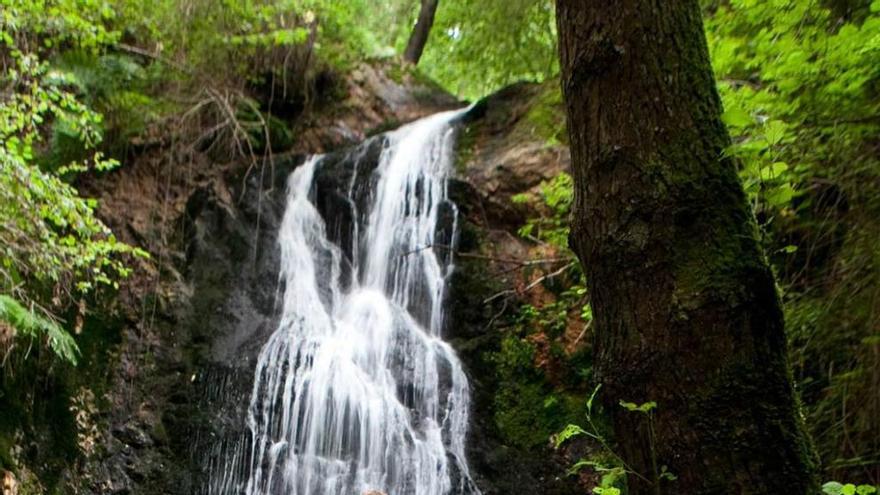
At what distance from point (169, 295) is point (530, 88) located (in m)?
5.36

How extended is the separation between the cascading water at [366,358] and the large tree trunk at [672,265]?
3.73 metres

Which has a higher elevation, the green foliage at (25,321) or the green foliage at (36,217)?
the green foliage at (36,217)

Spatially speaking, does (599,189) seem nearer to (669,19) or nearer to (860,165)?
(669,19)

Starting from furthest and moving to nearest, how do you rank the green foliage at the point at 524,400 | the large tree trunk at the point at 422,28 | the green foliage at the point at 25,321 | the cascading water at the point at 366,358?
the large tree trunk at the point at 422,28, the green foliage at the point at 524,400, the cascading water at the point at 366,358, the green foliage at the point at 25,321

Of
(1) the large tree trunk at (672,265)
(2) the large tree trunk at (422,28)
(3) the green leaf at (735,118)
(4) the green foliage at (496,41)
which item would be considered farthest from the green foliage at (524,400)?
(2) the large tree trunk at (422,28)

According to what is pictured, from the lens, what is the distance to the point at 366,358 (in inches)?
257

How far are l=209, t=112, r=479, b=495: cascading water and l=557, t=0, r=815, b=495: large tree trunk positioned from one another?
12.2ft

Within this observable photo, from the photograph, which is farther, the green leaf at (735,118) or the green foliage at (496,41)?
the green foliage at (496,41)

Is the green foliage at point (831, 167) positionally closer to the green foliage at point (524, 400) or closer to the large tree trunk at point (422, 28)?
the green foliage at point (524, 400)

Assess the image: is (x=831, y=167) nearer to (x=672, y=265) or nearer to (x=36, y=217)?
(x=672, y=265)

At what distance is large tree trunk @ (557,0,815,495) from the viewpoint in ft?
4.64

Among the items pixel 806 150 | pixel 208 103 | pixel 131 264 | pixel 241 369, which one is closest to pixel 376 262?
pixel 241 369

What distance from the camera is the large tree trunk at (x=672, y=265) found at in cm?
141

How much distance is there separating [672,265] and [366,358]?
5240 millimetres
